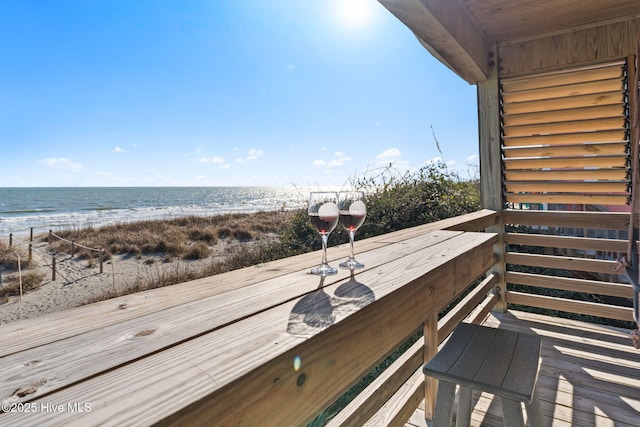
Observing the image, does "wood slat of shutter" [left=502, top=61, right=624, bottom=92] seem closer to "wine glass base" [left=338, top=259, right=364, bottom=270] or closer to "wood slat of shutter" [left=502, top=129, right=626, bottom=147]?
"wood slat of shutter" [left=502, top=129, right=626, bottom=147]

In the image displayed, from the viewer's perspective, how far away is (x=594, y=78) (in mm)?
2342

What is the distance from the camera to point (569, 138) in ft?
7.98

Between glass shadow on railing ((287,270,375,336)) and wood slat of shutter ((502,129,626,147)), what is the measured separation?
8.21ft

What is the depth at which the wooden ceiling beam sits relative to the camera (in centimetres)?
154

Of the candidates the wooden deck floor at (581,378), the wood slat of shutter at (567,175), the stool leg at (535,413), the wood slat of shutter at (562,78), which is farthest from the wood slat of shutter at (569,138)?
→ the stool leg at (535,413)

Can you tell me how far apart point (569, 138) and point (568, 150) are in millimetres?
89

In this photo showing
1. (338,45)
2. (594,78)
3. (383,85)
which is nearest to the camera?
(594,78)

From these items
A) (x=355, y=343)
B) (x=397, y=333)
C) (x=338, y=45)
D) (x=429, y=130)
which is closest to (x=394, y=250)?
(x=397, y=333)

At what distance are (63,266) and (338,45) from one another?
29.6 feet

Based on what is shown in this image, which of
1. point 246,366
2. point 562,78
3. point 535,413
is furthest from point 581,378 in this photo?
point 246,366

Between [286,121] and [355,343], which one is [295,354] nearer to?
[355,343]

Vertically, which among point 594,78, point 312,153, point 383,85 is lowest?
point 594,78

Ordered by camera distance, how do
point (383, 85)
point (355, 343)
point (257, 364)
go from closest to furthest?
point (257, 364) → point (355, 343) → point (383, 85)

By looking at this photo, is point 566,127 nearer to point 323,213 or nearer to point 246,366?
point 323,213
